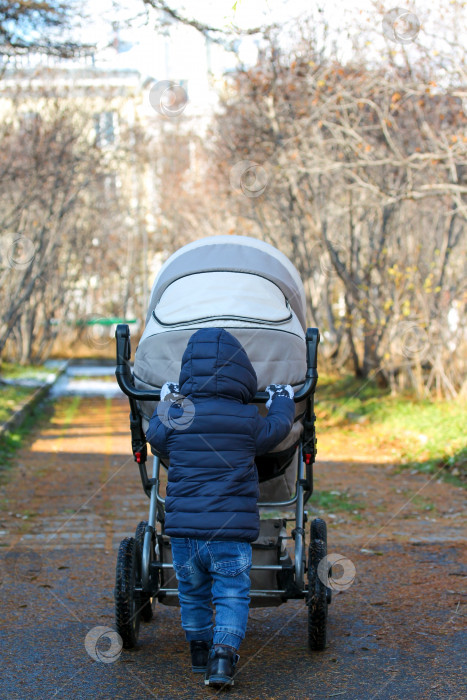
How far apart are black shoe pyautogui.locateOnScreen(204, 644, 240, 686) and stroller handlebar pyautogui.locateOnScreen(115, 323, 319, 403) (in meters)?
1.17

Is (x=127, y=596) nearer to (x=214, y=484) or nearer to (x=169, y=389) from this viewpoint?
(x=214, y=484)

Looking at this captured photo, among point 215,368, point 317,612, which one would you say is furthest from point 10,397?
point 215,368

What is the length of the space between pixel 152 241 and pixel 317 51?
28.8 m

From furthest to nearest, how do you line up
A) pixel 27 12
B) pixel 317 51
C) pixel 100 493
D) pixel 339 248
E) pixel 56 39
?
pixel 339 248 < pixel 317 51 < pixel 56 39 < pixel 27 12 < pixel 100 493

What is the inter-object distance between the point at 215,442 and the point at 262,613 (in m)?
1.78

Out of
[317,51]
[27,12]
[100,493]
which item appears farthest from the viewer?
[317,51]

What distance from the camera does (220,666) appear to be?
401 cm

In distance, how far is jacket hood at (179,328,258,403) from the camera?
418 centimetres

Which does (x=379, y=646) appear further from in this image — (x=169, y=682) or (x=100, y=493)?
(x=100, y=493)

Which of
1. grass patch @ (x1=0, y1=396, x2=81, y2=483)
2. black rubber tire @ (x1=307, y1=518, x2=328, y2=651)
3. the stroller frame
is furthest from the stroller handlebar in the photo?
grass patch @ (x1=0, y1=396, x2=81, y2=483)

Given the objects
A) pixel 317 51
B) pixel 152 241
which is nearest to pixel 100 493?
pixel 317 51

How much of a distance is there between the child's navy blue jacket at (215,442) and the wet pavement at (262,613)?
29.8 inches

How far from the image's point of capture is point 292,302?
17.2ft

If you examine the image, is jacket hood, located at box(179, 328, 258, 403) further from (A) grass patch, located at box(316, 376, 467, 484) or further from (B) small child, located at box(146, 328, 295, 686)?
(A) grass patch, located at box(316, 376, 467, 484)
